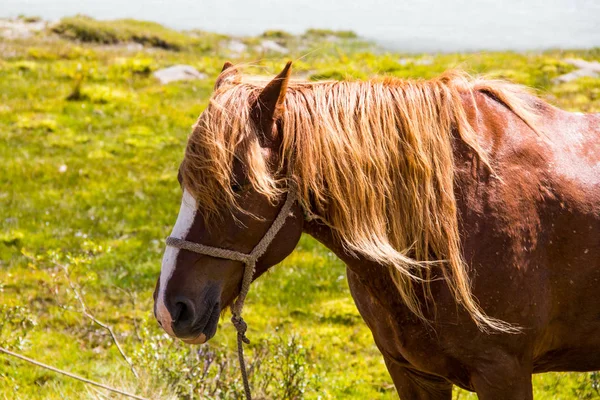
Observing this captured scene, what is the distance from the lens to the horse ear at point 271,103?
275 centimetres

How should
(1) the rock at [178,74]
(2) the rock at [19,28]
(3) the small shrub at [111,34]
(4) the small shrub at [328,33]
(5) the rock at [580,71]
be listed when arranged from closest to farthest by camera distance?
(5) the rock at [580,71]
(1) the rock at [178,74]
(2) the rock at [19,28]
(3) the small shrub at [111,34]
(4) the small shrub at [328,33]

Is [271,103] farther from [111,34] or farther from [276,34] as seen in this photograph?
[276,34]

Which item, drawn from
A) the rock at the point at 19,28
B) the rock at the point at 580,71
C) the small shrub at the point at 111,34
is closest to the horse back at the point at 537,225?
the rock at the point at 580,71

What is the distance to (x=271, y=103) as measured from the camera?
2.79m

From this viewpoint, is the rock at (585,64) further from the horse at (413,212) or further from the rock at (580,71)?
the horse at (413,212)

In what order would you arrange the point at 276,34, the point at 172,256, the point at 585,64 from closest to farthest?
the point at 172,256 → the point at 585,64 → the point at 276,34

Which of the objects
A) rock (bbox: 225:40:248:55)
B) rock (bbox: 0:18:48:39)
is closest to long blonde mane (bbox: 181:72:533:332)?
rock (bbox: 0:18:48:39)

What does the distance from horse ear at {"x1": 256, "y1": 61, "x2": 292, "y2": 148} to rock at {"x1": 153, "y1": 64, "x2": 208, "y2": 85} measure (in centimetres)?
1601

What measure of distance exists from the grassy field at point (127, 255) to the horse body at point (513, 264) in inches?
31.2

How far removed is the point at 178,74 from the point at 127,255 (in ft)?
35.6

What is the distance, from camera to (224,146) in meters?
2.70

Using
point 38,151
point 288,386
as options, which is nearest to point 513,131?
point 288,386

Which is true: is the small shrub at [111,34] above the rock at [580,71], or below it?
below

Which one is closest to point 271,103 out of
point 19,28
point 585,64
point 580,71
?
point 580,71
